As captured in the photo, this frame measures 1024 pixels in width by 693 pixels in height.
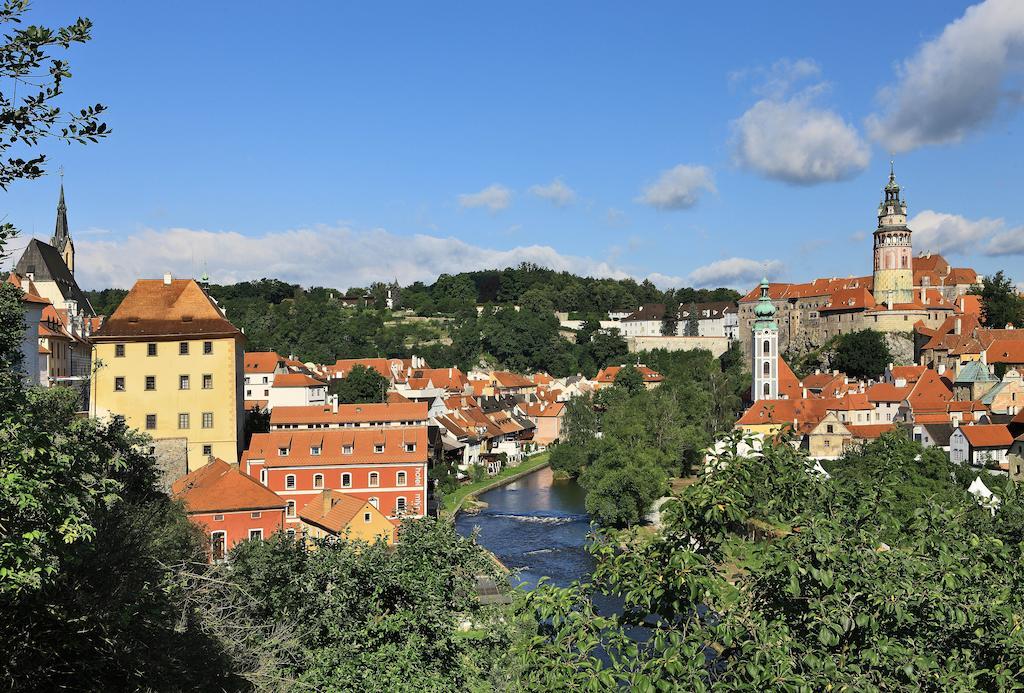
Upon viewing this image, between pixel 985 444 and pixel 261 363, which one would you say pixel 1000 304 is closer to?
pixel 985 444

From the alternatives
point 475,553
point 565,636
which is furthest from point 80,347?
A: point 565,636

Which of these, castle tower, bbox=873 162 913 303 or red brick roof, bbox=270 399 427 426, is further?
castle tower, bbox=873 162 913 303

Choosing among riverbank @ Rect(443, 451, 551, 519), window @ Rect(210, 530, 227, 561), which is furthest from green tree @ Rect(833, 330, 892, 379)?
window @ Rect(210, 530, 227, 561)

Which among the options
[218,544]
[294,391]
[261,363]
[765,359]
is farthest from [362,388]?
[218,544]

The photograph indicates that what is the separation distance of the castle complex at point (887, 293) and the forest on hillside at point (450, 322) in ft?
64.2

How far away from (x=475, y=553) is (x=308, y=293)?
9651 cm

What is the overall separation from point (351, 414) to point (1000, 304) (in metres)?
44.2

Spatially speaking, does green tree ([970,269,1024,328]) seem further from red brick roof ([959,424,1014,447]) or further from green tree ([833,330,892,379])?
red brick roof ([959,424,1014,447])

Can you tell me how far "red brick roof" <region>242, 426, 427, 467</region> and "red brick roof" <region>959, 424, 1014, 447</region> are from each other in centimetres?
2169

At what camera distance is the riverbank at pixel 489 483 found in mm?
36219

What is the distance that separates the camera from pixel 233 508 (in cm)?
2038

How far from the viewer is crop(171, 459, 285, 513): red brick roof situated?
20297 millimetres

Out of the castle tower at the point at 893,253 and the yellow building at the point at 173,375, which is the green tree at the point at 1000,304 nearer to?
the castle tower at the point at 893,253

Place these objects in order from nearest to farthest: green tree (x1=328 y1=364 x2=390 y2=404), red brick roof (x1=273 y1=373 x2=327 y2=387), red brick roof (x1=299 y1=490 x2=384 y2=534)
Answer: red brick roof (x1=299 y1=490 x2=384 y2=534)
red brick roof (x1=273 y1=373 x2=327 y2=387)
green tree (x1=328 y1=364 x2=390 y2=404)
